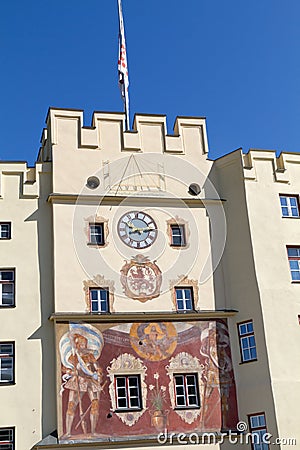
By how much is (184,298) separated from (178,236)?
2593 mm

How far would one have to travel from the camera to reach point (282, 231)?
87.9 feet

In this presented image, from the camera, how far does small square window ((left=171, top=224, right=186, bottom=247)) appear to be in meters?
26.6

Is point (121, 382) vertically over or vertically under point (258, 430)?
over

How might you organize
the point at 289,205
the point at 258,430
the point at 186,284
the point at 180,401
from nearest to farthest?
1. the point at 258,430
2. the point at 180,401
3. the point at 186,284
4. the point at 289,205

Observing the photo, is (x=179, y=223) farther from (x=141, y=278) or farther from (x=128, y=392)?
(x=128, y=392)

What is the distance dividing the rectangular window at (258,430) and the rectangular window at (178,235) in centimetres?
716

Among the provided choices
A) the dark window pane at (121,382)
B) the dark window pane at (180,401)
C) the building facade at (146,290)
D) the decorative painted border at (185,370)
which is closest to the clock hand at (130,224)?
the building facade at (146,290)

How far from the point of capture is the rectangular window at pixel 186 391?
24.1 metres

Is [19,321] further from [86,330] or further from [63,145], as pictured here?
[63,145]

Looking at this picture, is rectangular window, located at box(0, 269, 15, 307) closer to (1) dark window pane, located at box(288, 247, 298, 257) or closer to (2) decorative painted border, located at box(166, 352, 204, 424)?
(2) decorative painted border, located at box(166, 352, 204, 424)

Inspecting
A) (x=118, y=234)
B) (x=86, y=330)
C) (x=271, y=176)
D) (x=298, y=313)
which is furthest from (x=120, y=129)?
(x=298, y=313)

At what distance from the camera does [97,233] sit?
25.8 meters

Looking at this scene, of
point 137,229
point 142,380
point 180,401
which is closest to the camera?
point 142,380

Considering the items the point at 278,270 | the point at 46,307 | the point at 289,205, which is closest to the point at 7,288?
the point at 46,307
